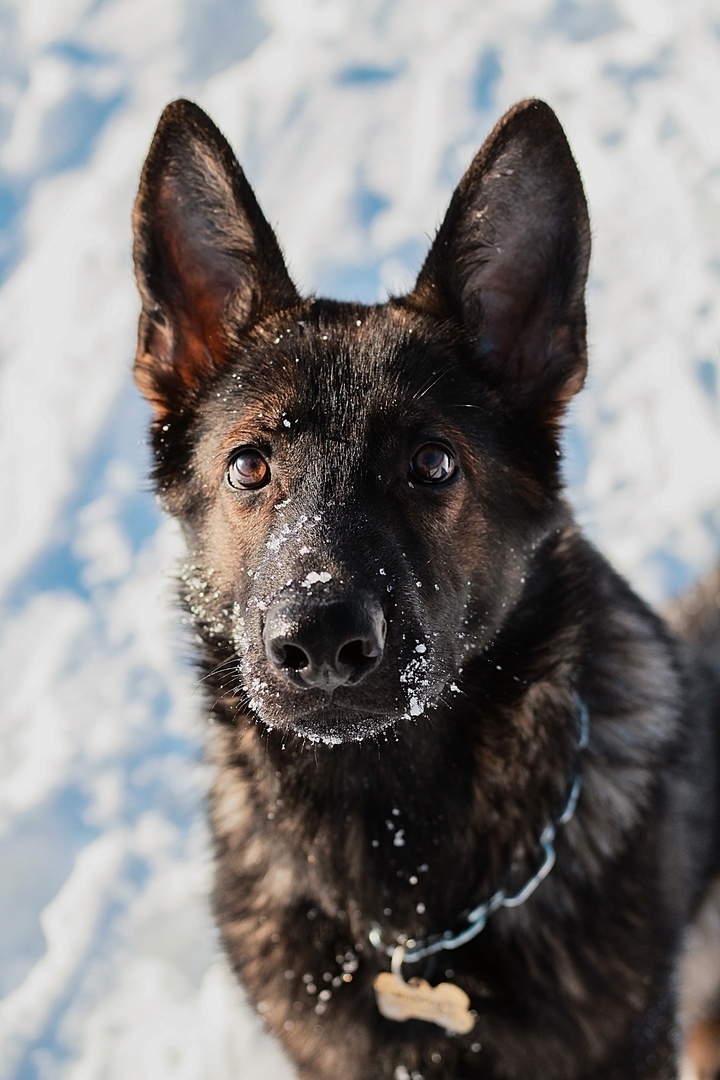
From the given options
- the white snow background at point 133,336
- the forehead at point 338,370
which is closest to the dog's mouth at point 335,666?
the forehead at point 338,370

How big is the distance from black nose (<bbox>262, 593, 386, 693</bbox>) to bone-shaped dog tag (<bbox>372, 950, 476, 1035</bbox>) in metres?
1.03

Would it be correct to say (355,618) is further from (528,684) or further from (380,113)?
(380,113)

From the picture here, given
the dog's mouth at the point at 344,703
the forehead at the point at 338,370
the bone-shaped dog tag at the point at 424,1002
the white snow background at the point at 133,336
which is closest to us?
the dog's mouth at the point at 344,703

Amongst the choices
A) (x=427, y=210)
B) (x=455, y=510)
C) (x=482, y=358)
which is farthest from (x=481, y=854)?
(x=427, y=210)

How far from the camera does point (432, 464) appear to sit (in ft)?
8.02

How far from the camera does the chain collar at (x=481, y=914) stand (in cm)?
261

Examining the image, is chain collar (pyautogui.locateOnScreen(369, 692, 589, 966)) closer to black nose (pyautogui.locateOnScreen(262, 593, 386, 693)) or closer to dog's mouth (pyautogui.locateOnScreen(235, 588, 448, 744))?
dog's mouth (pyautogui.locateOnScreen(235, 588, 448, 744))

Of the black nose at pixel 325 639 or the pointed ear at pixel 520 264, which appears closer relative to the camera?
the black nose at pixel 325 639

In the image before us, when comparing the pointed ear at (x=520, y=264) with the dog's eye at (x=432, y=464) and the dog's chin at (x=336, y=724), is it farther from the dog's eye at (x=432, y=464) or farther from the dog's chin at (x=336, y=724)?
the dog's chin at (x=336, y=724)

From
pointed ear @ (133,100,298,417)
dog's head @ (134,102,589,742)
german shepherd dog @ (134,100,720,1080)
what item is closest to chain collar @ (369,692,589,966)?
german shepherd dog @ (134,100,720,1080)

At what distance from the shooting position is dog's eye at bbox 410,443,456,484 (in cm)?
243

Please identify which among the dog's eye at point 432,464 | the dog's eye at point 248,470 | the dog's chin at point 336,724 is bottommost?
the dog's chin at point 336,724

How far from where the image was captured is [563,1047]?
2600 millimetres

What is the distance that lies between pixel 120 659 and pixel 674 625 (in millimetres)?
3101
